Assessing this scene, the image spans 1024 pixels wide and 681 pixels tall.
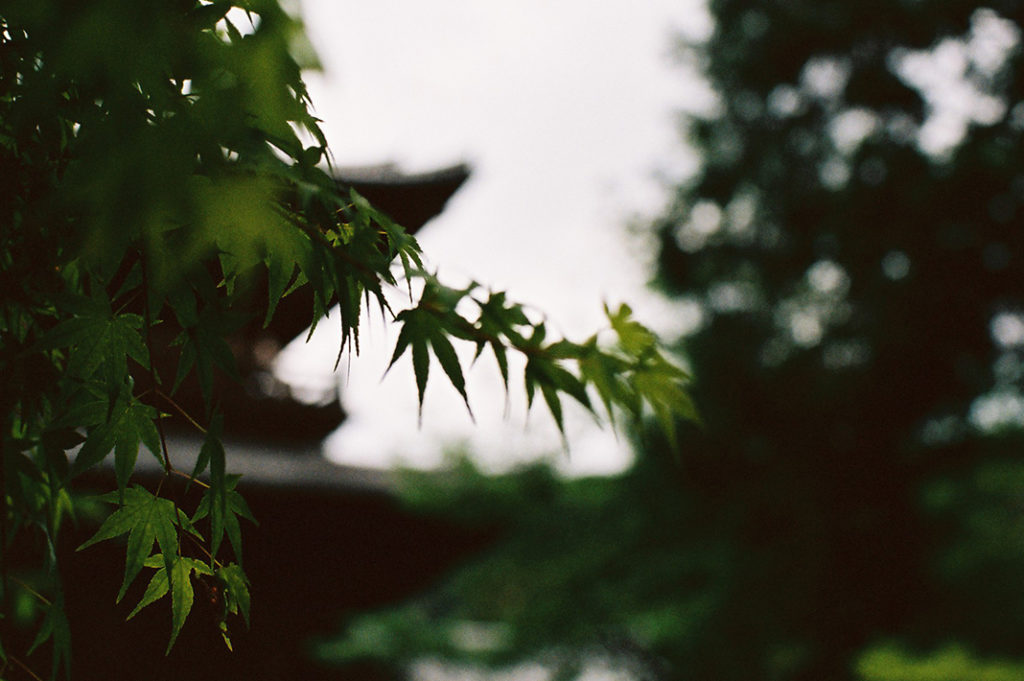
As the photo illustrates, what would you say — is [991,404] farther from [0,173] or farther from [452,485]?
[0,173]

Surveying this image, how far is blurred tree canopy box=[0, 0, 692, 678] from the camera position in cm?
37

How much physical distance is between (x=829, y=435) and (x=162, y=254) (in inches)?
285

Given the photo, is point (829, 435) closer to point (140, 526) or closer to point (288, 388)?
point (288, 388)

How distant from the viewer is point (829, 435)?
6.91 metres

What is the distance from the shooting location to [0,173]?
58 centimetres

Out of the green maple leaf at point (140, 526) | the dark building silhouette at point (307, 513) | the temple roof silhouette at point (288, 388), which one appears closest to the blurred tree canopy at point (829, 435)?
the dark building silhouette at point (307, 513)

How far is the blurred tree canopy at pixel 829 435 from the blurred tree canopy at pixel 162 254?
5264 mm

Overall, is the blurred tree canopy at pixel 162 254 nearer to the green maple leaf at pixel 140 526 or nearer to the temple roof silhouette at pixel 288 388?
the green maple leaf at pixel 140 526

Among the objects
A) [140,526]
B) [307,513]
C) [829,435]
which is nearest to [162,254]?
[140,526]

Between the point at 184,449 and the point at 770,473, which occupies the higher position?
the point at 184,449

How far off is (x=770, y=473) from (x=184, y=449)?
5.15 metres

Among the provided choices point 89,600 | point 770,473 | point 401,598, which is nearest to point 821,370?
point 770,473

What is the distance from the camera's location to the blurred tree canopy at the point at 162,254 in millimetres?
368

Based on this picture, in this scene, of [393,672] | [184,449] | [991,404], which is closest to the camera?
[184,449]
